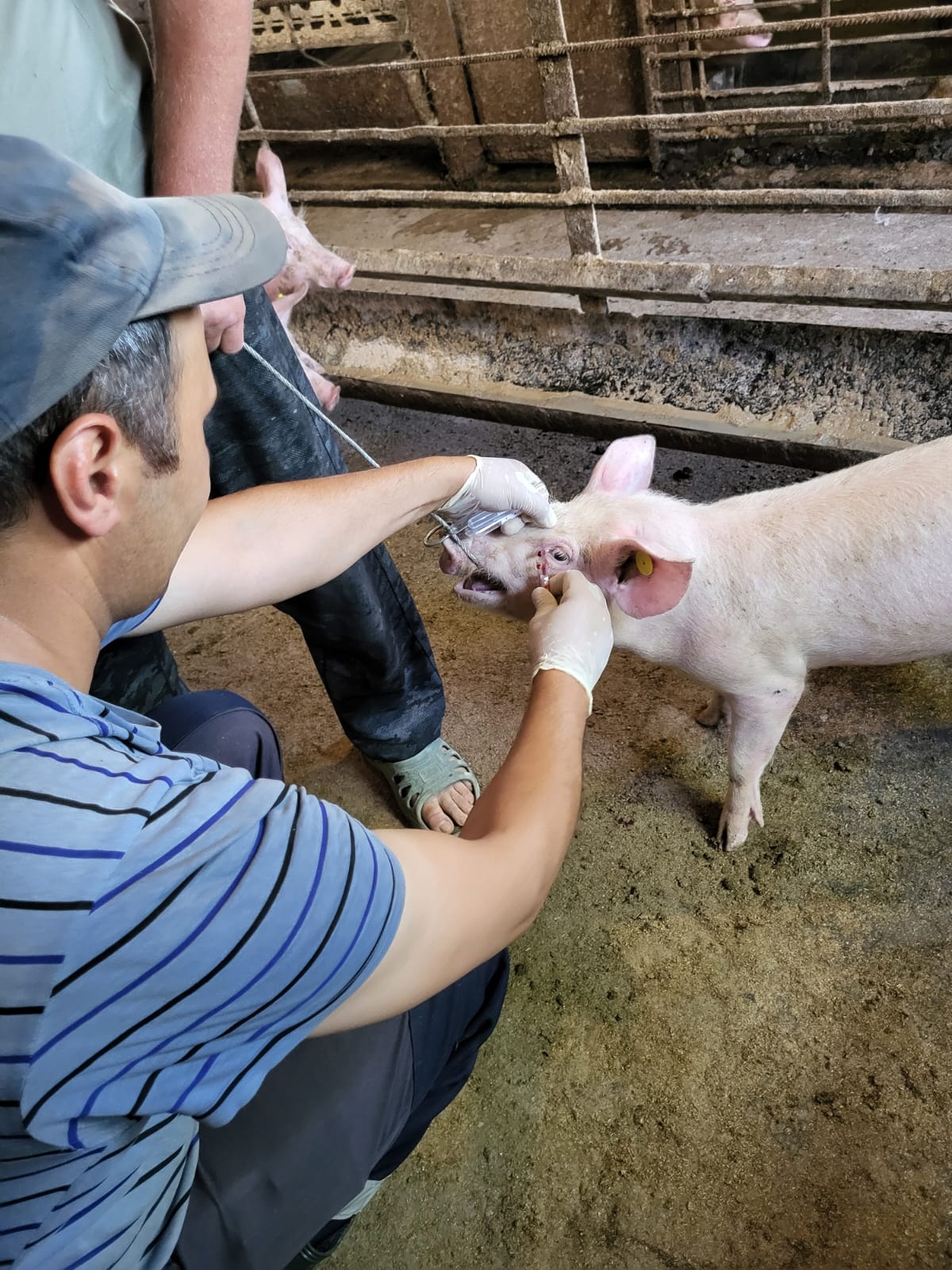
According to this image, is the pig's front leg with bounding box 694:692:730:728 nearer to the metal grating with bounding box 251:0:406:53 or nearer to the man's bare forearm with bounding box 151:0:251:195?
the man's bare forearm with bounding box 151:0:251:195

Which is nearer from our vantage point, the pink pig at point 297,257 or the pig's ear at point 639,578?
the pig's ear at point 639,578

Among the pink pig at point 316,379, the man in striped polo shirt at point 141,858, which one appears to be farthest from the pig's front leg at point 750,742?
the pink pig at point 316,379

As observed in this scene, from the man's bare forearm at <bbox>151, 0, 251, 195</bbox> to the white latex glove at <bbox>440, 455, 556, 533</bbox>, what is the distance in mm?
711

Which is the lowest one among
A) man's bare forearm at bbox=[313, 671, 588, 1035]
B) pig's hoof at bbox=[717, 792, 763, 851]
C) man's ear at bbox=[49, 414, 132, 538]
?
pig's hoof at bbox=[717, 792, 763, 851]

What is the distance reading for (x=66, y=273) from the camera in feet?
2.76

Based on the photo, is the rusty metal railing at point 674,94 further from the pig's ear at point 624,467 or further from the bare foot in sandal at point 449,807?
the bare foot in sandal at point 449,807

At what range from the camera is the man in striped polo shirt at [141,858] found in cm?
80

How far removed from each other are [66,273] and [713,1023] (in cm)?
177

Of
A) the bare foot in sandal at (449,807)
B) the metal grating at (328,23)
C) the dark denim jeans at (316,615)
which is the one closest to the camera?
the dark denim jeans at (316,615)

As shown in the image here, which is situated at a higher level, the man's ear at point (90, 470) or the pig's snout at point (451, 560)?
the man's ear at point (90, 470)

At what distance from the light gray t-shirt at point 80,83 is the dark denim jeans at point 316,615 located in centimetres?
36

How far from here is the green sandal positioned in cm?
248

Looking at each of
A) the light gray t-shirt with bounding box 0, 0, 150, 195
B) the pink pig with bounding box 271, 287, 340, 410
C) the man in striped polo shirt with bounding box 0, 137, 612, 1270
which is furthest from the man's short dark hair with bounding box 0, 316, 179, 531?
the pink pig with bounding box 271, 287, 340, 410

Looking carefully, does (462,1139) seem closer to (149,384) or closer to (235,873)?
(235,873)
